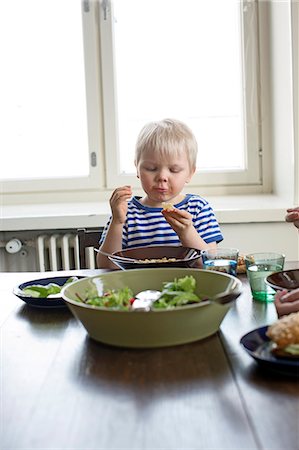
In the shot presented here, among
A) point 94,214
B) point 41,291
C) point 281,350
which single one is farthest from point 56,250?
point 281,350

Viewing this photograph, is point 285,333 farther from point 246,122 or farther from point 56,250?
point 246,122

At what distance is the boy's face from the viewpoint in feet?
6.31

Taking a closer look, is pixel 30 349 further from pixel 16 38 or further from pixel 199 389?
pixel 16 38

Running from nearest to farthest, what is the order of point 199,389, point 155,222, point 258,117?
Answer: point 199,389 → point 155,222 → point 258,117

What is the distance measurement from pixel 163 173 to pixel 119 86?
1.19m

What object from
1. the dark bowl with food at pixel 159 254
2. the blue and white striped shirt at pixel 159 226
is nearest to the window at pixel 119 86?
the blue and white striped shirt at pixel 159 226

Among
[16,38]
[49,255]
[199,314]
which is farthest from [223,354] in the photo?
[16,38]

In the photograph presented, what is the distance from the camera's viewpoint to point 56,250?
2781 millimetres

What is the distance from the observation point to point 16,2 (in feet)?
9.82

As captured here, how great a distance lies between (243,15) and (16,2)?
99 cm

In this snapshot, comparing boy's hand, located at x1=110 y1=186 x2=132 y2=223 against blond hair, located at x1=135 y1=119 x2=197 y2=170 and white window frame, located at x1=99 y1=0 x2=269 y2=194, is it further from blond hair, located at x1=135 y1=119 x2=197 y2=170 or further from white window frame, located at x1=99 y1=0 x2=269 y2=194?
white window frame, located at x1=99 y1=0 x2=269 y2=194

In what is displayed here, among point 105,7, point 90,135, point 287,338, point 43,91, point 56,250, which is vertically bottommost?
point 56,250

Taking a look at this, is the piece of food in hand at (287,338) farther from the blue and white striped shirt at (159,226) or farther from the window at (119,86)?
the window at (119,86)

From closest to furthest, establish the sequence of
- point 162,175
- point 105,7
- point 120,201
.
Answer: point 120,201 < point 162,175 < point 105,7
